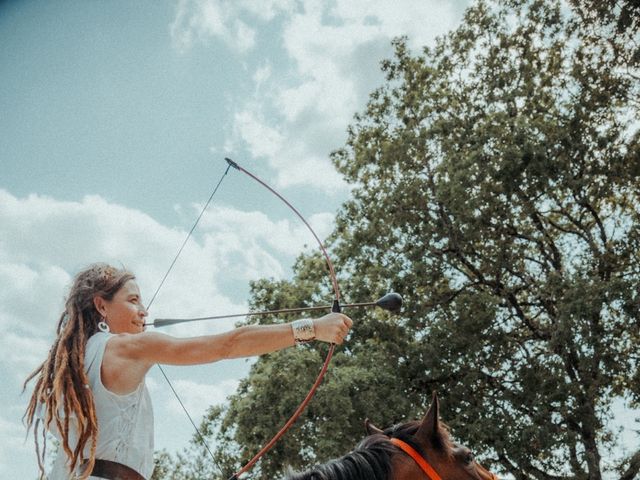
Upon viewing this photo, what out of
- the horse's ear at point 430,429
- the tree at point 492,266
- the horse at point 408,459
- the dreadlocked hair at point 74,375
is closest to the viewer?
the dreadlocked hair at point 74,375

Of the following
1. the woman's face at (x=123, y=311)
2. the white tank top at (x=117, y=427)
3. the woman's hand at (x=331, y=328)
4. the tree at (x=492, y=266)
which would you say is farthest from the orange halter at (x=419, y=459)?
the tree at (x=492, y=266)

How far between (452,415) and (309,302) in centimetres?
494

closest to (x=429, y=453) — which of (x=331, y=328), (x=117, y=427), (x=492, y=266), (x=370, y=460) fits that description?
(x=370, y=460)

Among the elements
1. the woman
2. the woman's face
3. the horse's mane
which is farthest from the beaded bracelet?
the woman's face

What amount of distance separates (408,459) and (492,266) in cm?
1489

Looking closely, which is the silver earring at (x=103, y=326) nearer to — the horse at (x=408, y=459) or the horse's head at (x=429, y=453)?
the horse at (x=408, y=459)

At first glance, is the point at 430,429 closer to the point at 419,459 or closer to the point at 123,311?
the point at 419,459

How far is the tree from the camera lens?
14.4 meters

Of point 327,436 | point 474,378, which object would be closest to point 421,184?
point 474,378

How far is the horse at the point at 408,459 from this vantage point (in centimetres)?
227

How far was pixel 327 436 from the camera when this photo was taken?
14.3m

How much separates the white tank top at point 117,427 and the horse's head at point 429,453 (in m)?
0.86

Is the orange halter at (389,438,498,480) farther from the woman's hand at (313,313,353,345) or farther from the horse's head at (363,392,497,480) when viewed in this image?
the woman's hand at (313,313,353,345)

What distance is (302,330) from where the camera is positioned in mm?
2346
